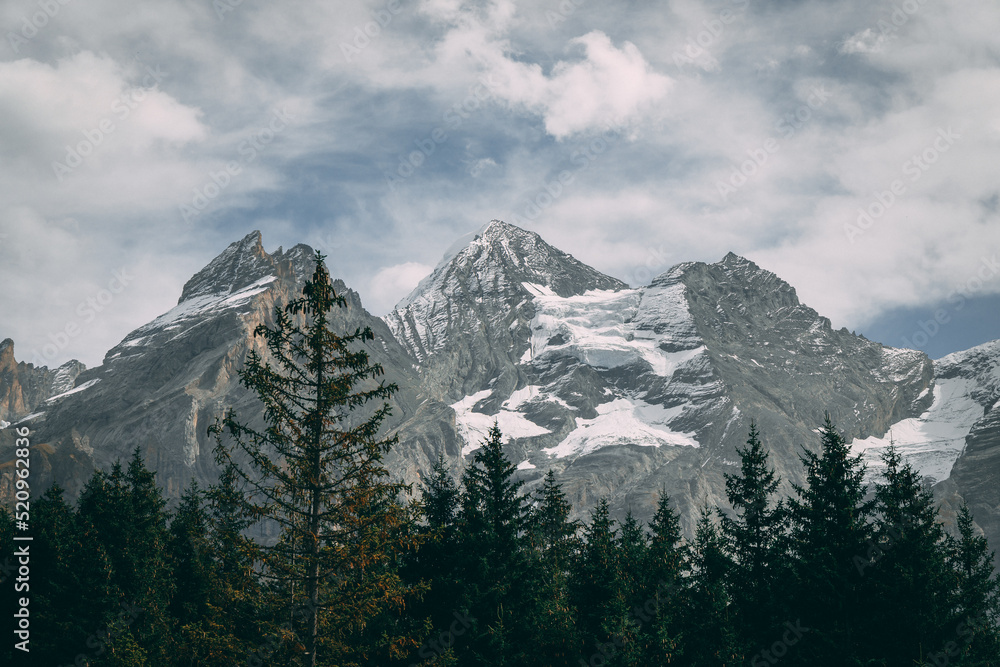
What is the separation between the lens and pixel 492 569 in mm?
30172

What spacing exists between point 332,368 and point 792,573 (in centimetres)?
1897

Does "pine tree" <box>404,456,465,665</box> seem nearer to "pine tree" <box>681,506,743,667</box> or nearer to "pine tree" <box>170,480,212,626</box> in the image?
"pine tree" <box>681,506,743,667</box>

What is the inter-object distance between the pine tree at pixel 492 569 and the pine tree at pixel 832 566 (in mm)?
10251

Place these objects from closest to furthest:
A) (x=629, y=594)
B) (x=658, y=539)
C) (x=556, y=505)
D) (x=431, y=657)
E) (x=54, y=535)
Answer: (x=431, y=657), (x=629, y=594), (x=54, y=535), (x=658, y=539), (x=556, y=505)

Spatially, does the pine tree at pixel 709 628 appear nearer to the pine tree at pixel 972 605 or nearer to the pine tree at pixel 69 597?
the pine tree at pixel 972 605

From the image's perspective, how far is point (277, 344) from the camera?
2189 cm

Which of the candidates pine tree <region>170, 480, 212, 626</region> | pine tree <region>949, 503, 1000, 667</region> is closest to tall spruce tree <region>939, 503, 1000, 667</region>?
pine tree <region>949, 503, 1000, 667</region>

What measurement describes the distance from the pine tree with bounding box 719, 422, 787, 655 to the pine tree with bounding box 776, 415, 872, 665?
52.9 inches

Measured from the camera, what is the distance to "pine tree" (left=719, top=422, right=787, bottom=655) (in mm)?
30812

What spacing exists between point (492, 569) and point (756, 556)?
35.6 feet

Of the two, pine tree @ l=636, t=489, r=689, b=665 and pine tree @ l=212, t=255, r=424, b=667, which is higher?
pine tree @ l=212, t=255, r=424, b=667

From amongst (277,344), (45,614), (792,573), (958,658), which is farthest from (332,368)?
(958,658)

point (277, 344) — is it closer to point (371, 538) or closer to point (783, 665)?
point (371, 538)

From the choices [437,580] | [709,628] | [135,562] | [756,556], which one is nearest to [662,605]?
[709,628]
